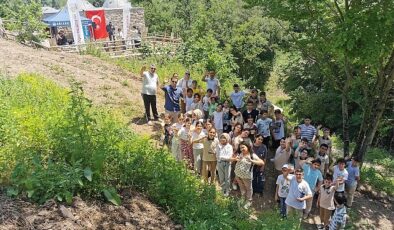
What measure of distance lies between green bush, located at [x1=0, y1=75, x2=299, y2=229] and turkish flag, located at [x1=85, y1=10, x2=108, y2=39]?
62.5 ft

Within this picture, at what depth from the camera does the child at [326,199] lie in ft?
26.0

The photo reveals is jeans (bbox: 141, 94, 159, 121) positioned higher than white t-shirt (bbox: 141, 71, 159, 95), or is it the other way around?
white t-shirt (bbox: 141, 71, 159, 95)

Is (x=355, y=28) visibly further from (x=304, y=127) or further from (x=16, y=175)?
(x=16, y=175)

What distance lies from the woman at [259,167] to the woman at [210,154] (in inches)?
32.9

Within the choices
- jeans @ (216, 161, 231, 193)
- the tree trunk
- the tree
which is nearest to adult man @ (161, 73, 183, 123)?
jeans @ (216, 161, 231, 193)

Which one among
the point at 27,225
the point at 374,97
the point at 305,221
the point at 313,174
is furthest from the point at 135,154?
the point at 374,97

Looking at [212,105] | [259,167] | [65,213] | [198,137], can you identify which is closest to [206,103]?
[212,105]

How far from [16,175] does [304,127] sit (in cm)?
640

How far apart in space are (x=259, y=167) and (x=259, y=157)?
0.68 ft

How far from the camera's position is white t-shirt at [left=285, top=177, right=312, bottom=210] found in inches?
298

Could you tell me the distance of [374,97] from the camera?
10.3 m

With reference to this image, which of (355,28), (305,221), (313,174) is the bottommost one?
(305,221)

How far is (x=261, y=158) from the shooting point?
840 cm

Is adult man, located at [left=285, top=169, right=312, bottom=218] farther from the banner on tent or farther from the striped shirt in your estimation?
the banner on tent
